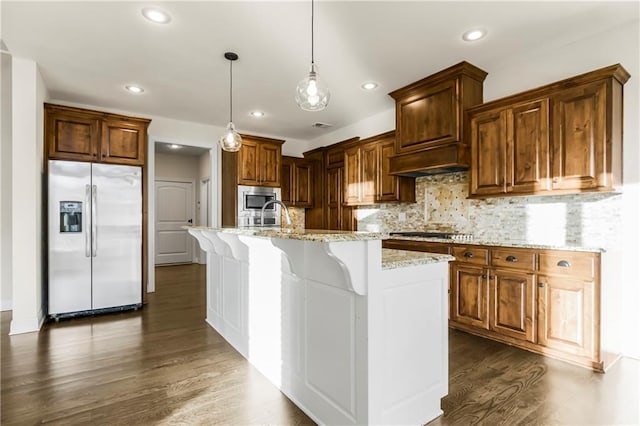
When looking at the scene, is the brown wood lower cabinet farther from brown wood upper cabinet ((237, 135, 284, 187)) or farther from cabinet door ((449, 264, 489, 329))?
brown wood upper cabinet ((237, 135, 284, 187))

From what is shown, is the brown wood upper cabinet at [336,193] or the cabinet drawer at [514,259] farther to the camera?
the brown wood upper cabinet at [336,193]

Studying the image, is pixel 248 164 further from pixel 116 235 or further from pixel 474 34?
pixel 474 34

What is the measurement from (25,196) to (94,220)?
2.27ft

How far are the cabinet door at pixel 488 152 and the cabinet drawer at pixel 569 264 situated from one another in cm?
77

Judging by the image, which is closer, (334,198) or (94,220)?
(94,220)

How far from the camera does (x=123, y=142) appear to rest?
4180mm

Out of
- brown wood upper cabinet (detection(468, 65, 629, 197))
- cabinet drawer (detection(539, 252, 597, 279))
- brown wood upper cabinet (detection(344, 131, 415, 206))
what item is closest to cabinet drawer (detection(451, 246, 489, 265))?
cabinet drawer (detection(539, 252, 597, 279))

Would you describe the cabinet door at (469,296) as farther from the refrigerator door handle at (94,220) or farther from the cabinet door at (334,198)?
the refrigerator door handle at (94,220)

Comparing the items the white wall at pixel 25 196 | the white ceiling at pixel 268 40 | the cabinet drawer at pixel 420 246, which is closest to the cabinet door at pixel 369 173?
the white ceiling at pixel 268 40

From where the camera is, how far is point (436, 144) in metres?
3.58

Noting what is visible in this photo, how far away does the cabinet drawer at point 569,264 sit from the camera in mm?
2449

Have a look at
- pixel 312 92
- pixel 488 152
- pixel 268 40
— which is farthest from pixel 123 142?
pixel 488 152

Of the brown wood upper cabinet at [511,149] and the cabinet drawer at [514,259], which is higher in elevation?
the brown wood upper cabinet at [511,149]

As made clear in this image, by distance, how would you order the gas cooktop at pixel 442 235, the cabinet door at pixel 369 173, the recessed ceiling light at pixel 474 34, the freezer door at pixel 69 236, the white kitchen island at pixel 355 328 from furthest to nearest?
the cabinet door at pixel 369 173 → the freezer door at pixel 69 236 → the gas cooktop at pixel 442 235 → the recessed ceiling light at pixel 474 34 → the white kitchen island at pixel 355 328
